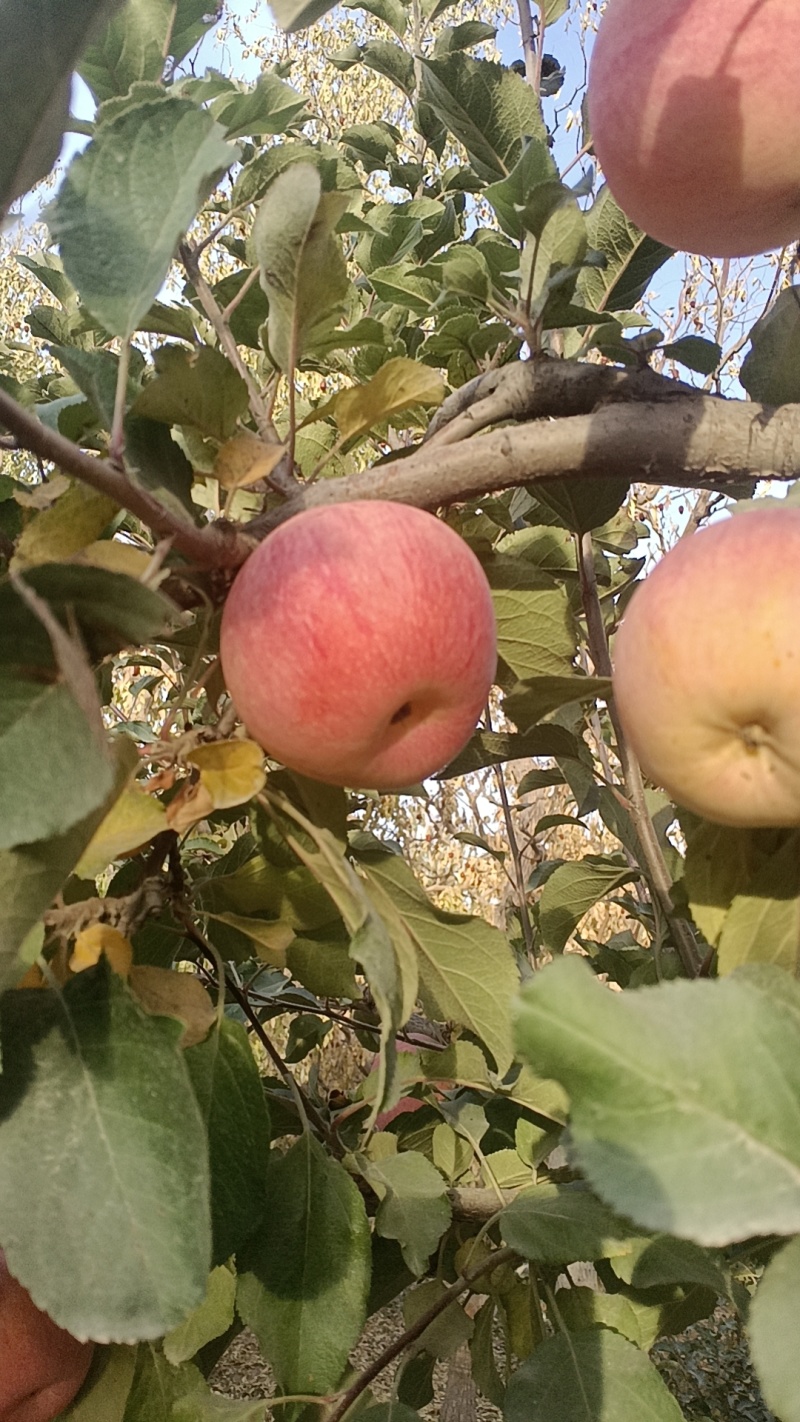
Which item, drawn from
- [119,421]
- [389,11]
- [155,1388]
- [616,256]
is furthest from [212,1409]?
[389,11]

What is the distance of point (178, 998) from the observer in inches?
25.7

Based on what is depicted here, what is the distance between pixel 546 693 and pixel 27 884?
11.7 inches

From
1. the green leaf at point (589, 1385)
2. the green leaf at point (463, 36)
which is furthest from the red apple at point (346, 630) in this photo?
the green leaf at point (463, 36)

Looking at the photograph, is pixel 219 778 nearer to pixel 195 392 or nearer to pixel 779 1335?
pixel 195 392

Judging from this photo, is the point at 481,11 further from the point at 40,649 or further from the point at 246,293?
the point at 40,649

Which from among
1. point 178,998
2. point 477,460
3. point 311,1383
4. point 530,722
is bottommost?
point 311,1383

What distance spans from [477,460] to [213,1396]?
78 centimetres

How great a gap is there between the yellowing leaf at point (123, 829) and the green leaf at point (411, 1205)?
450 millimetres

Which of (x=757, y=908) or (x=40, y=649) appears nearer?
(x=40, y=649)

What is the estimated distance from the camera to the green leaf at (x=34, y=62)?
418 mm

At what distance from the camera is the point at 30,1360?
0.72 metres

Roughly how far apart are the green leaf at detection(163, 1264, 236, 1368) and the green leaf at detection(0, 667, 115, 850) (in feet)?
1.62

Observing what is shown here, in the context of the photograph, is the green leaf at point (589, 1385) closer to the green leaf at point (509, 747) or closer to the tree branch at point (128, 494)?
the green leaf at point (509, 747)

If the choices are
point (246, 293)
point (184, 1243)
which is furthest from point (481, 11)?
point (184, 1243)
